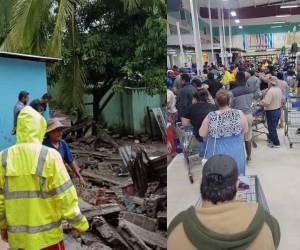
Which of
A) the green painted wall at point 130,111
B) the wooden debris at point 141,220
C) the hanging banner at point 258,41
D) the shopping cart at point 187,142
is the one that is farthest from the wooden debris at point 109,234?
the hanging banner at point 258,41

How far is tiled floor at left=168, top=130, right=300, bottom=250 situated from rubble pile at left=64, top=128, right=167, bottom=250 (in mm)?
164

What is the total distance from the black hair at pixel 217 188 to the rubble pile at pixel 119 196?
37.2 inches

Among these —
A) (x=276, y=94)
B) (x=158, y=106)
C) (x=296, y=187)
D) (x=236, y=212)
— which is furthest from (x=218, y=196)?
(x=276, y=94)

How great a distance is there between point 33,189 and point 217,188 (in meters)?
1.03

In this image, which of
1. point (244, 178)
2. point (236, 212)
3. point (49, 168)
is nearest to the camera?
point (236, 212)

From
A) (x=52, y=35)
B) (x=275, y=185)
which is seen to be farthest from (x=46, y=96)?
(x=275, y=185)

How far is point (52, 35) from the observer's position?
2.51m

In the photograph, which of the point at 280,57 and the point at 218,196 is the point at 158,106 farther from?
the point at 280,57

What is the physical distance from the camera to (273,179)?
4285 millimetres

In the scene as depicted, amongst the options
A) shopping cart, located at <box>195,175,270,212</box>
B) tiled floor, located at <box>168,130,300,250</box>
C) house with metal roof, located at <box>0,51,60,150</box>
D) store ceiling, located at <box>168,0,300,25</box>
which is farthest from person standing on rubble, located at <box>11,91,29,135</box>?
store ceiling, located at <box>168,0,300,25</box>

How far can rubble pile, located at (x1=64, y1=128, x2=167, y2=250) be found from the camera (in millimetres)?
2373

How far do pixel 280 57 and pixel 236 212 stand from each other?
1719 centimetres

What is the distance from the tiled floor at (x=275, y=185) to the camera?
9.67 ft

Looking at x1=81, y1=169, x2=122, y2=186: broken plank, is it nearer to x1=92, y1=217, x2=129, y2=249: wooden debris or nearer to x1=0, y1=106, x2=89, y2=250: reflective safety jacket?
x1=92, y1=217, x2=129, y2=249: wooden debris
